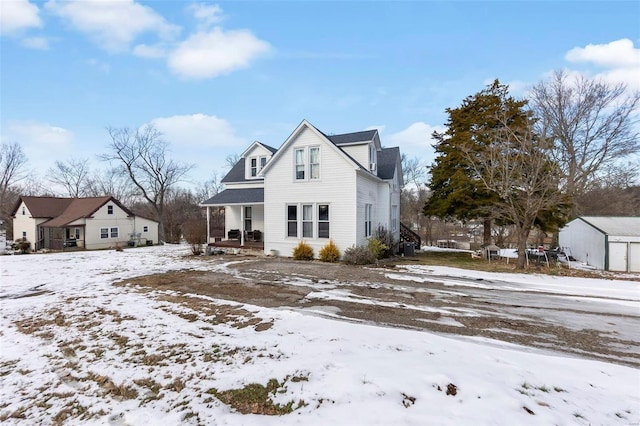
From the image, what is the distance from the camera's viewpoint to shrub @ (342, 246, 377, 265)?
13.9m

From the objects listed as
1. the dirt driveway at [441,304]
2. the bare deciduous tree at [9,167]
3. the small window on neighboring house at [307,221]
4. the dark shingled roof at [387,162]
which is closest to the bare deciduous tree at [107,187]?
the bare deciduous tree at [9,167]

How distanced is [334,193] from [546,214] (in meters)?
12.8

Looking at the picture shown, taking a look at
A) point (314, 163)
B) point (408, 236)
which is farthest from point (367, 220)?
point (408, 236)

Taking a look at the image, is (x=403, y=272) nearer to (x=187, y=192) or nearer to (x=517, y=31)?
(x=517, y=31)

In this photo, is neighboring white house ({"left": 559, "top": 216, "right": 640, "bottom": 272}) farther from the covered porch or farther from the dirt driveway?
the covered porch

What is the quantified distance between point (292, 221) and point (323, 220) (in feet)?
6.27

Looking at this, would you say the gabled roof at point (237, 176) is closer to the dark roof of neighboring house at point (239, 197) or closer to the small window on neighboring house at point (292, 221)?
the dark roof of neighboring house at point (239, 197)

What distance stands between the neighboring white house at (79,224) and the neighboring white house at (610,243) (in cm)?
3464

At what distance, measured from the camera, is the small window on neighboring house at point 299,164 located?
15953mm

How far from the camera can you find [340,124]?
1458 inches

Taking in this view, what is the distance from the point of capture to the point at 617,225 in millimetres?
14242

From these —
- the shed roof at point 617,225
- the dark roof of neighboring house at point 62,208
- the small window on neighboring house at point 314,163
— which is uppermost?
the small window on neighboring house at point 314,163

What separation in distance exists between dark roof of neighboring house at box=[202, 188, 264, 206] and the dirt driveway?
23.8 feet

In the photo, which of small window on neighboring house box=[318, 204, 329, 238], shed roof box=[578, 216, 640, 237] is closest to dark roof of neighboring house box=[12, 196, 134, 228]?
small window on neighboring house box=[318, 204, 329, 238]
